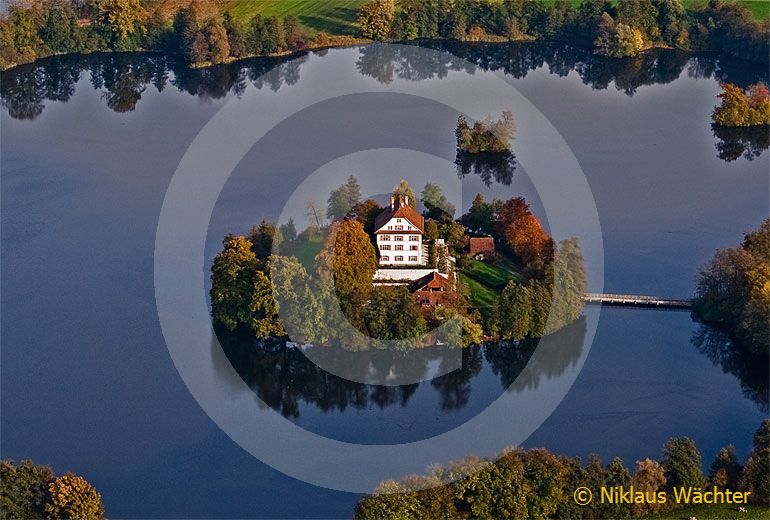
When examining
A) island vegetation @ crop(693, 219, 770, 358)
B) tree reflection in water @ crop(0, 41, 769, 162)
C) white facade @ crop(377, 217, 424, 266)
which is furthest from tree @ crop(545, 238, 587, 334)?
tree reflection in water @ crop(0, 41, 769, 162)

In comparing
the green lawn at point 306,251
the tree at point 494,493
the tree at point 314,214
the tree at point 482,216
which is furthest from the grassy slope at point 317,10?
the tree at point 494,493

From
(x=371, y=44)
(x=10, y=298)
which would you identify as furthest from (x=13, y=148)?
(x=371, y=44)

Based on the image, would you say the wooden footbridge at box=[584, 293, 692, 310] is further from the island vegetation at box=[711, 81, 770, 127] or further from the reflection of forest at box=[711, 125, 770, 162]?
the island vegetation at box=[711, 81, 770, 127]

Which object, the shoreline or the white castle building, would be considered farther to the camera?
the shoreline

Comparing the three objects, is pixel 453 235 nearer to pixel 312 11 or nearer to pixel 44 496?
pixel 44 496

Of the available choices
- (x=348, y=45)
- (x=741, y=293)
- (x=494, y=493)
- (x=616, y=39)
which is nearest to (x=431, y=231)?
(x=741, y=293)

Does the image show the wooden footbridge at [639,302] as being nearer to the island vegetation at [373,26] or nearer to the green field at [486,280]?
the green field at [486,280]
